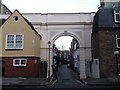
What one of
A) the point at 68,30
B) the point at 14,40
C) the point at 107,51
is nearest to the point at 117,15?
the point at 107,51

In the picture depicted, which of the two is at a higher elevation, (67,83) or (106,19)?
(106,19)

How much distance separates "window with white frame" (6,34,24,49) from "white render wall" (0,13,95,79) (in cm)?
678

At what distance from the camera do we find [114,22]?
2756cm

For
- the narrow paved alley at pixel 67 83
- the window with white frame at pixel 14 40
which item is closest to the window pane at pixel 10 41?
the window with white frame at pixel 14 40

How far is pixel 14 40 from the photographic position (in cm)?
2930

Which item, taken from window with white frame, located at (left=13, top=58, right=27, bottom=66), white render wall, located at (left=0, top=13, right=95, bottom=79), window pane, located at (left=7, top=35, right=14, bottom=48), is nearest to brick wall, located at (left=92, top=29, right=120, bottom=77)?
white render wall, located at (left=0, top=13, right=95, bottom=79)

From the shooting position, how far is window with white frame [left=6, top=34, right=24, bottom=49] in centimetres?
2940

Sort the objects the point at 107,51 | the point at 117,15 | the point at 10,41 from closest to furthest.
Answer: the point at 107,51 → the point at 117,15 → the point at 10,41

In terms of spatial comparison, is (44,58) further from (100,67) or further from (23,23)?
(100,67)

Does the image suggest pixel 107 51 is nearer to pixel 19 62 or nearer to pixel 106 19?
pixel 106 19

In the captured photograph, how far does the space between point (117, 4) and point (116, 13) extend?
8493mm

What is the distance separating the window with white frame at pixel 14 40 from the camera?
1157 inches

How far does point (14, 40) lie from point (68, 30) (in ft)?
33.7

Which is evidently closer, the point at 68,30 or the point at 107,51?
the point at 107,51
